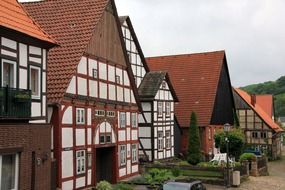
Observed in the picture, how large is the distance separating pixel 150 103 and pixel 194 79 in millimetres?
13408

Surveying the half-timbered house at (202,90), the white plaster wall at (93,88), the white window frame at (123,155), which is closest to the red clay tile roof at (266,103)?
the half-timbered house at (202,90)

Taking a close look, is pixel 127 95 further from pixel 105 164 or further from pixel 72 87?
pixel 72 87

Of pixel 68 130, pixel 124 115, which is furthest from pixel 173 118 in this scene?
pixel 68 130

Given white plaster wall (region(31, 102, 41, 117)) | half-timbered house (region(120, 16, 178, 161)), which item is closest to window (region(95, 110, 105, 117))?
white plaster wall (region(31, 102, 41, 117))

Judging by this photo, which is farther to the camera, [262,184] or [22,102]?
[262,184]

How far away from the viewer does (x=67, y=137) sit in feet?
74.8

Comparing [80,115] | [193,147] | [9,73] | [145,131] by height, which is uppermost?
[9,73]

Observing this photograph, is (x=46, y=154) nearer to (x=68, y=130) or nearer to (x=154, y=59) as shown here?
(x=68, y=130)

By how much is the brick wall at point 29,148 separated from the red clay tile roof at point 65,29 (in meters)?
4.16

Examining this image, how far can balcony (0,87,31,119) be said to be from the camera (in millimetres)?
15184

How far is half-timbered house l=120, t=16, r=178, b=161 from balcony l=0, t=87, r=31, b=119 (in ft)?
64.8

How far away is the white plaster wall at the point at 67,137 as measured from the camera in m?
22.5

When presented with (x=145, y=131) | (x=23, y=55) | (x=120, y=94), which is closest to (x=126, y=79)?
(x=120, y=94)

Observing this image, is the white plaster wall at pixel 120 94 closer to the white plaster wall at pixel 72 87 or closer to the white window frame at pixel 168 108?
the white plaster wall at pixel 72 87
